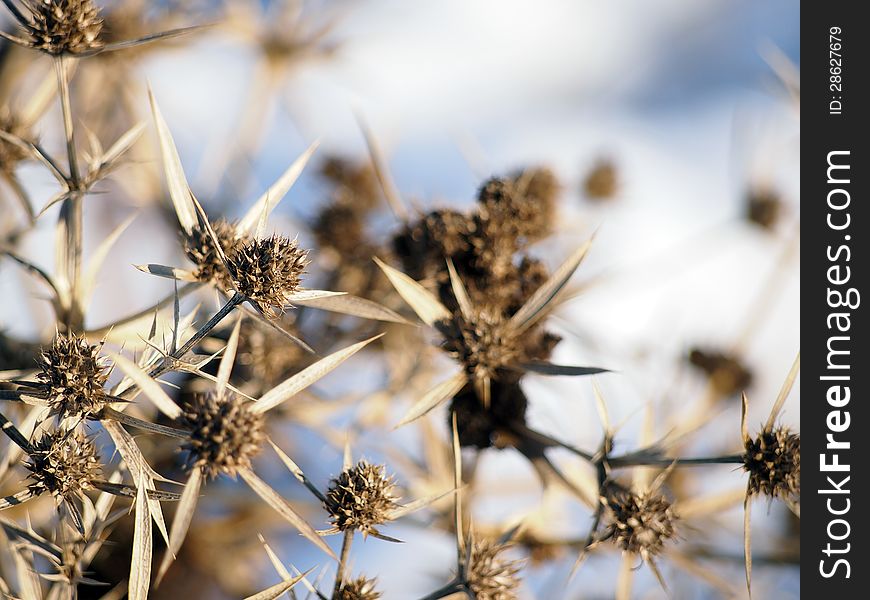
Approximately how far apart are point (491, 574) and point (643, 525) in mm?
207

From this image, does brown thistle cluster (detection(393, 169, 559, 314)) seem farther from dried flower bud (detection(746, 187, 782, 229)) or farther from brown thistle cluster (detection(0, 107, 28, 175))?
dried flower bud (detection(746, 187, 782, 229))

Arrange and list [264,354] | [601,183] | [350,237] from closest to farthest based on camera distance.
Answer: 1. [264,354]
2. [350,237]
3. [601,183]

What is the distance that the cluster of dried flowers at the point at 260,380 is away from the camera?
72 centimetres

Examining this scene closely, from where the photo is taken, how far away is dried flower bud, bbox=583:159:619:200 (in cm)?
191

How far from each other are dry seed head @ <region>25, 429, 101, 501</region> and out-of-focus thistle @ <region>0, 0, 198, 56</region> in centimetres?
43

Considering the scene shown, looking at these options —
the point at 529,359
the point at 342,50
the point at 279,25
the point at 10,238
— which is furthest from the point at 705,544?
the point at 279,25

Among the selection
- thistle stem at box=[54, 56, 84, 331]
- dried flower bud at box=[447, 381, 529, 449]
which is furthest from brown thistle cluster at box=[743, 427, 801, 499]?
thistle stem at box=[54, 56, 84, 331]

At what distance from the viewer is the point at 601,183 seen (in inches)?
75.5

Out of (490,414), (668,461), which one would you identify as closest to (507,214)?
(490,414)

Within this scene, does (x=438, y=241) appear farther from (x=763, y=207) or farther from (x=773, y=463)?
(x=763, y=207)

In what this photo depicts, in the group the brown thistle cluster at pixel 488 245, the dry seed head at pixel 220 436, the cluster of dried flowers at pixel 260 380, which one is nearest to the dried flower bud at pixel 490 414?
the cluster of dried flowers at pixel 260 380

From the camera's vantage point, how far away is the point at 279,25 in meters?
1.83
